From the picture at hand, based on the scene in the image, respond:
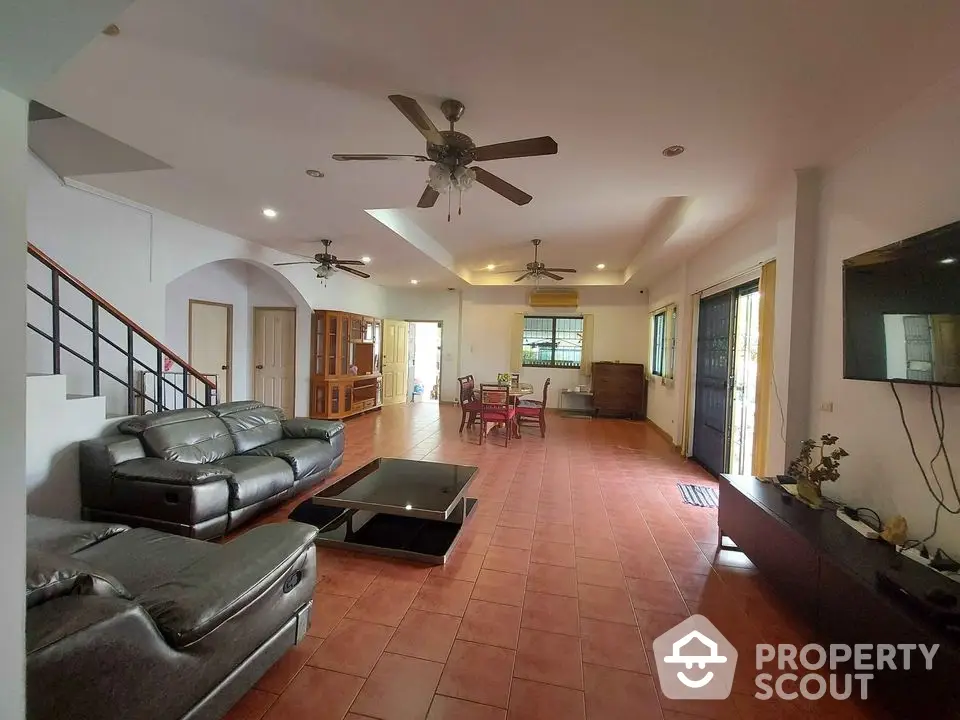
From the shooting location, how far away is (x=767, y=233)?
3357 millimetres

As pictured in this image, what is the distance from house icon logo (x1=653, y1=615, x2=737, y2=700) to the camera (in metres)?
1.62

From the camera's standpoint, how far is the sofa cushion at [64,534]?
171cm

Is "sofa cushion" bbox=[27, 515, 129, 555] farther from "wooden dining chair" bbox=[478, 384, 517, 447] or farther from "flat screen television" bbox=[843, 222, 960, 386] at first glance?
"wooden dining chair" bbox=[478, 384, 517, 447]

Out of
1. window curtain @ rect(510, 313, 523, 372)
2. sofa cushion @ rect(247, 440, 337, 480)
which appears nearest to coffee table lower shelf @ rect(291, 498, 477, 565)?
sofa cushion @ rect(247, 440, 337, 480)

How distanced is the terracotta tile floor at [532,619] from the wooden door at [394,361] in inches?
212

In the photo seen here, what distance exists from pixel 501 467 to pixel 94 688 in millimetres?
3678

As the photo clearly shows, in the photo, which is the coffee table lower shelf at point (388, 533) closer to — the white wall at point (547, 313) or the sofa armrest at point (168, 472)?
the sofa armrest at point (168, 472)

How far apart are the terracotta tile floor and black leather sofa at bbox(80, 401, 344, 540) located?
0.38 metres

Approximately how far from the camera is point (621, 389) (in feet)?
25.5

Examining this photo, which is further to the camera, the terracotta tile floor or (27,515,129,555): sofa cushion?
(27,515,129,555): sofa cushion

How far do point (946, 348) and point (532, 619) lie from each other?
2.18 meters

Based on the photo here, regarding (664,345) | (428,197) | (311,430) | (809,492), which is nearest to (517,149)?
(428,197)

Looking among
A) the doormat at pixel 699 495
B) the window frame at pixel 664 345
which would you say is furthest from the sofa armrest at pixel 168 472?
the window frame at pixel 664 345

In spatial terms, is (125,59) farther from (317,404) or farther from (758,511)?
(317,404)
